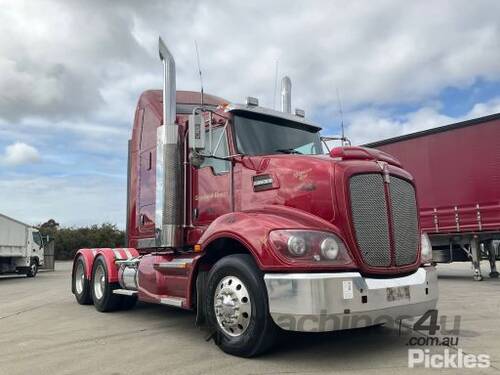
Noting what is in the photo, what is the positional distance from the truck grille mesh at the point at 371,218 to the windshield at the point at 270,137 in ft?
4.24

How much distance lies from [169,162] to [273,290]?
8.87 ft

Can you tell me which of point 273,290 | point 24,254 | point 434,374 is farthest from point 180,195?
point 24,254

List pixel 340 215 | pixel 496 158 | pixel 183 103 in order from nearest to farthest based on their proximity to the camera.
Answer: pixel 340 215
pixel 183 103
pixel 496 158

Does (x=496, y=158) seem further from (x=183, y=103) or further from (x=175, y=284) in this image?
(x=175, y=284)

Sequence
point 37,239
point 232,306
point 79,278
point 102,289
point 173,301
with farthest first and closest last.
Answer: point 37,239, point 79,278, point 102,289, point 173,301, point 232,306

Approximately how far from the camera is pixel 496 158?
40.6 feet

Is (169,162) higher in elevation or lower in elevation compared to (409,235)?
higher

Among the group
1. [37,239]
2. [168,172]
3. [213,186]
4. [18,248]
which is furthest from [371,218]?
[37,239]

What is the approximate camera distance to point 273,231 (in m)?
4.63

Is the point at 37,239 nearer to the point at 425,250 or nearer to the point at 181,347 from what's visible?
the point at 181,347

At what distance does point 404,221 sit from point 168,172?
299 centimetres

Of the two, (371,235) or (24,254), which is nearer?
Answer: (371,235)

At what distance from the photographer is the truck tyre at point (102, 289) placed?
27.0 feet

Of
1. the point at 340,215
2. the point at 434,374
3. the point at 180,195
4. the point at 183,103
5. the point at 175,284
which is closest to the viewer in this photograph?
the point at 434,374
